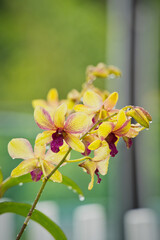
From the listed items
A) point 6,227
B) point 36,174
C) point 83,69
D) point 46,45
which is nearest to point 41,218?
point 36,174

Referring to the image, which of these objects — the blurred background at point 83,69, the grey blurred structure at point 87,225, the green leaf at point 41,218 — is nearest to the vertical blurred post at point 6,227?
the blurred background at point 83,69

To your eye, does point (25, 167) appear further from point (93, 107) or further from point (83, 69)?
point (83, 69)

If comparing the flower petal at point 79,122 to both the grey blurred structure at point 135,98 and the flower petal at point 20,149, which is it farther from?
the grey blurred structure at point 135,98

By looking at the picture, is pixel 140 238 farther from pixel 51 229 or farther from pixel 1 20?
pixel 1 20

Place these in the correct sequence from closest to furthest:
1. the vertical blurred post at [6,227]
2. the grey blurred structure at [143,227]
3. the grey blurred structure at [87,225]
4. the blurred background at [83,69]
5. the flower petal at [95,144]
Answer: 1. the flower petal at [95,144]
2. the vertical blurred post at [6,227]
3. the grey blurred structure at [87,225]
4. the grey blurred structure at [143,227]
5. the blurred background at [83,69]

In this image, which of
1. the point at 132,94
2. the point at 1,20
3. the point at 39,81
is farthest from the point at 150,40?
the point at 1,20

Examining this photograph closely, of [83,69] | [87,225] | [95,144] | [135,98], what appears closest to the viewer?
[95,144]
